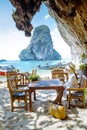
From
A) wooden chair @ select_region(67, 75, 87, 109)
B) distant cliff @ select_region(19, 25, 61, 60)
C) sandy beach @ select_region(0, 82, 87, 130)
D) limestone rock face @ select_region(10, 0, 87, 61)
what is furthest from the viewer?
distant cliff @ select_region(19, 25, 61, 60)

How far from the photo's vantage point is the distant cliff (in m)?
136

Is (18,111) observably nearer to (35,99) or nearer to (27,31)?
(35,99)

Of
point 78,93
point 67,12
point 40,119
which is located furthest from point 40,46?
point 40,119

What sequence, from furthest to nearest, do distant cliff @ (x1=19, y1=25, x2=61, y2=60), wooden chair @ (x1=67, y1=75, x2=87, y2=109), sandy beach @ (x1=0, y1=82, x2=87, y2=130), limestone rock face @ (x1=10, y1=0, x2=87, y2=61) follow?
1. distant cliff @ (x1=19, y1=25, x2=61, y2=60)
2. limestone rock face @ (x1=10, y1=0, x2=87, y2=61)
3. wooden chair @ (x1=67, y1=75, x2=87, y2=109)
4. sandy beach @ (x1=0, y1=82, x2=87, y2=130)

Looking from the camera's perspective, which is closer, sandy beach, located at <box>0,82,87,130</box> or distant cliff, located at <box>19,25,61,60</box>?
sandy beach, located at <box>0,82,87,130</box>

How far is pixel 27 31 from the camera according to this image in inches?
746

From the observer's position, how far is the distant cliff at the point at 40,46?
136m

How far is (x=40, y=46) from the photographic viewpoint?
13525 centimetres

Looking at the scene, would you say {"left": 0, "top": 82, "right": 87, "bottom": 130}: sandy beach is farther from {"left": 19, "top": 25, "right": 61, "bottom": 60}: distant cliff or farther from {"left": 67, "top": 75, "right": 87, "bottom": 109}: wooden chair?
{"left": 19, "top": 25, "right": 61, "bottom": 60}: distant cliff

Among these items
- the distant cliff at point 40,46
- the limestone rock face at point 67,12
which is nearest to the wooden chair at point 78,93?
the limestone rock face at point 67,12

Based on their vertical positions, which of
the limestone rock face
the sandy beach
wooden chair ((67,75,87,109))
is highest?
the limestone rock face

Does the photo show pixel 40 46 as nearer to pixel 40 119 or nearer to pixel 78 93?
pixel 78 93

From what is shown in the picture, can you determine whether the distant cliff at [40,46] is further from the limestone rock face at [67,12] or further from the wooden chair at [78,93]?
the wooden chair at [78,93]

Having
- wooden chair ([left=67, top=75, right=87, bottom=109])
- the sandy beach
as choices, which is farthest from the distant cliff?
the sandy beach
